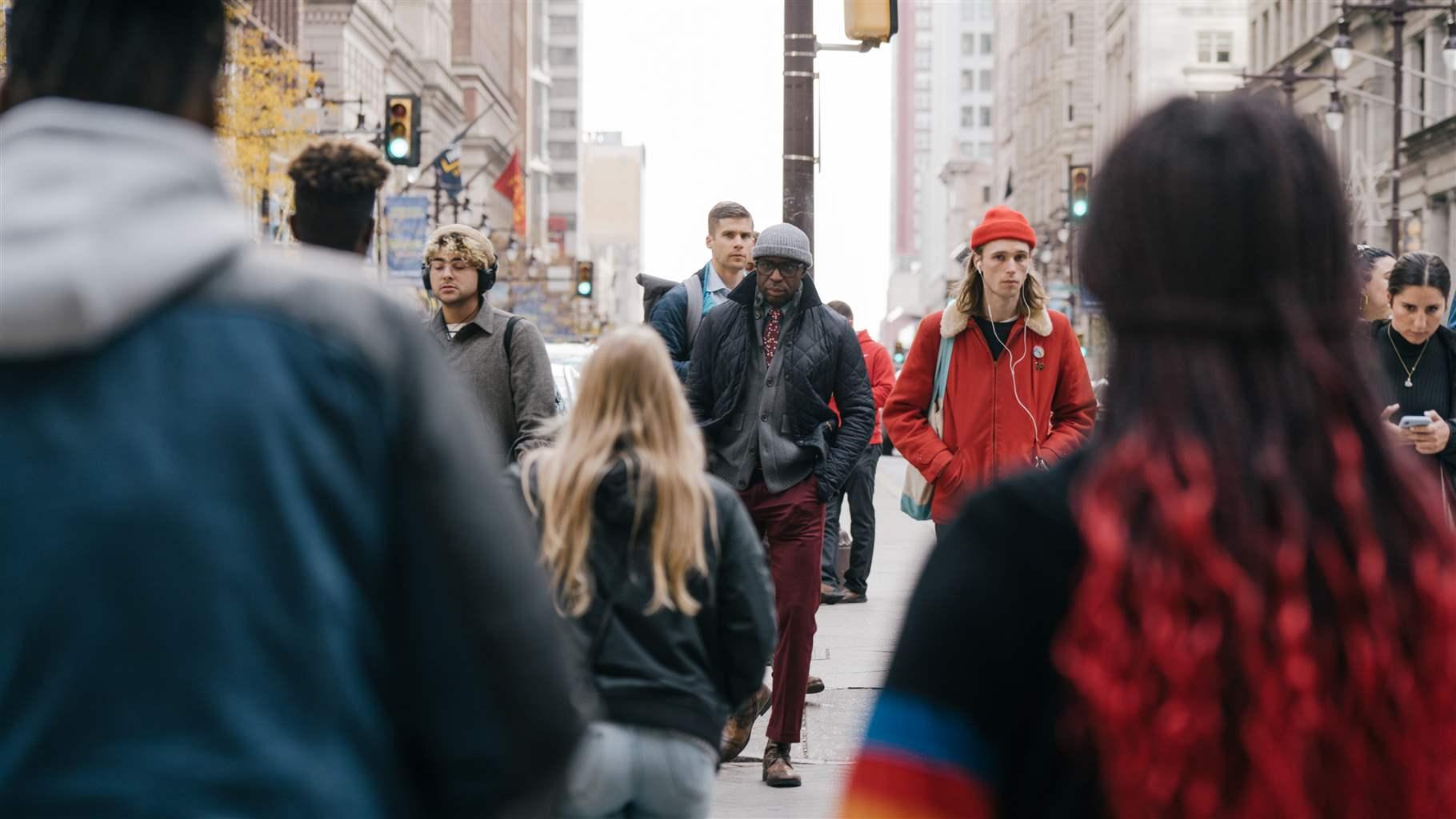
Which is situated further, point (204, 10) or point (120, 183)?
point (204, 10)

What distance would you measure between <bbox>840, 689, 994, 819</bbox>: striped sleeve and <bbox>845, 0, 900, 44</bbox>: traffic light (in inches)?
423

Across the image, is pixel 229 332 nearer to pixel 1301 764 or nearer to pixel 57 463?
pixel 57 463

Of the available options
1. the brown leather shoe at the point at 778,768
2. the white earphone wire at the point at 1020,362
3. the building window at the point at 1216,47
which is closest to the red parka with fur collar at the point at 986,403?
the white earphone wire at the point at 1020,362

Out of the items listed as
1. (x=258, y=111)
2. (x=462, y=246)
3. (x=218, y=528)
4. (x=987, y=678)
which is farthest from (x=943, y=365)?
(x=258, y=111)

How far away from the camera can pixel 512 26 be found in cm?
13888

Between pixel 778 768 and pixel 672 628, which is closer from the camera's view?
pixel 672 628

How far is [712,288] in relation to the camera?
31.0 feet

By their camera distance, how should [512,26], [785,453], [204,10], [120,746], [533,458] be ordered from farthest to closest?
[512,26] → [785,453] → [533,458] → [204,10] → [120,746]

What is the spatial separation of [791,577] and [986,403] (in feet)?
3.64

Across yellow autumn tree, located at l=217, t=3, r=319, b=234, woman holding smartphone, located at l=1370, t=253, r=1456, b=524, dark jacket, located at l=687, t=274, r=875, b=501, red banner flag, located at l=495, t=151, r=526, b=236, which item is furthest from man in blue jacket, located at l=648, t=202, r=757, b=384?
red banner flag, located at l=495, t=151, r=526, b=236

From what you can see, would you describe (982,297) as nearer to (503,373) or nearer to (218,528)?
(503,373)

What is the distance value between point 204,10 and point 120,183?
26 centimetres

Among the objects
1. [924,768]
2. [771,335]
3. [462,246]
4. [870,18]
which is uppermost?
[870,18]

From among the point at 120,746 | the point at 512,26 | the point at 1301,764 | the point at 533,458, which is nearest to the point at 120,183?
the point at 120,746
